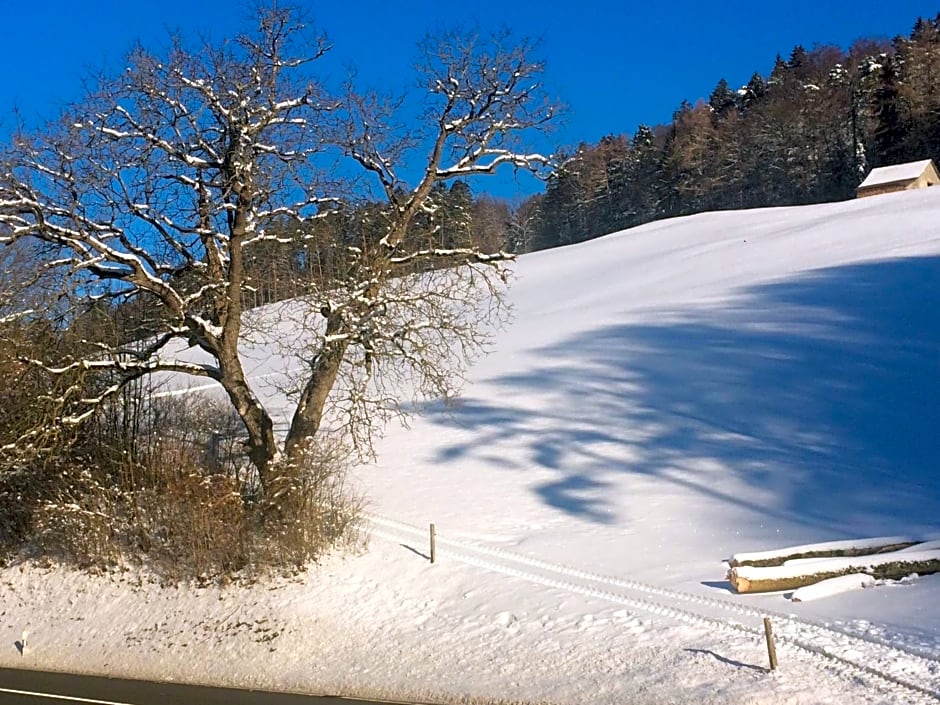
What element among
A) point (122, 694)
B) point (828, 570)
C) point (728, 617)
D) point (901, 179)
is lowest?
point (122, 694)

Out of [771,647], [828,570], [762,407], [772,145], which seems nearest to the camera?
[771,647]

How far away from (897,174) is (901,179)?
1.45 metres

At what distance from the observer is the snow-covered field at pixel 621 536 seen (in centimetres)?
1135

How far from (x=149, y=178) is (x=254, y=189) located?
1852 millimetres

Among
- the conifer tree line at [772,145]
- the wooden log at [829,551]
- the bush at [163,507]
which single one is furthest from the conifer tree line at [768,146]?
the wooden log at [829,551]

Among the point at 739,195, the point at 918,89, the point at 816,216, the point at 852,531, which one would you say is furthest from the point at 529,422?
the point at 739,195

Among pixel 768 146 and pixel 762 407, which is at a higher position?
pixel 768 146

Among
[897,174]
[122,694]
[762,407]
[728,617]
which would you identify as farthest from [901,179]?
[122,694]

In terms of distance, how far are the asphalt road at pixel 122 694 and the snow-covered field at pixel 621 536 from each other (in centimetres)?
51

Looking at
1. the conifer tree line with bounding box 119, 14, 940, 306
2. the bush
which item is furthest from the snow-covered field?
the conifer tree line with bounding box 119, 14, 940, 306

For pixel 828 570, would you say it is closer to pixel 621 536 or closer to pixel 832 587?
pixel 832 587

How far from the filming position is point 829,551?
13594 mm

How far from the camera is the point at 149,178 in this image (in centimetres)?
1608

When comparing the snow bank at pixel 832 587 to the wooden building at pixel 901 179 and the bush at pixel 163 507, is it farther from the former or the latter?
the wooden building at pixel 901 179
